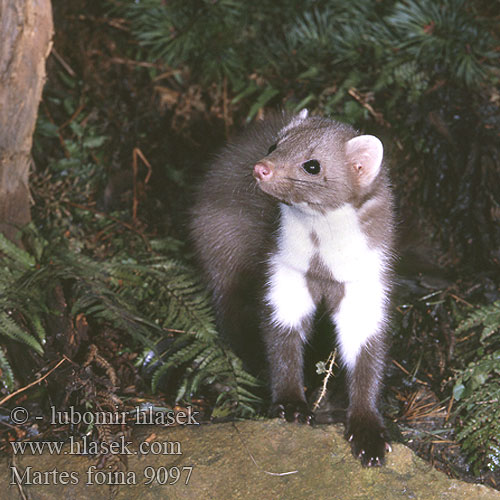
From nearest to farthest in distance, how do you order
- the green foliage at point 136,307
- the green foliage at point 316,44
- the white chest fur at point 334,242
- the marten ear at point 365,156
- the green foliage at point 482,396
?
the marten ear at point 365,156, the white chest fur at point 334,242, the green foliage at point 482,396, the green foliage at point 136,307, the green foliage at point 316,44

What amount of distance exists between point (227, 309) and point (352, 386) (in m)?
1.07

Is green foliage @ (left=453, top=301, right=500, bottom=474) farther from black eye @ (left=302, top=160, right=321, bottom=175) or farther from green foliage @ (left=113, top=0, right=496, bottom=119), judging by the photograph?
green foliage @ (left=113, top=0, right=496, bottom=119)

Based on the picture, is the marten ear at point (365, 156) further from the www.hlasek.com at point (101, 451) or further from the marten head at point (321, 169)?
the www.hlasek.com at point (101, 451)

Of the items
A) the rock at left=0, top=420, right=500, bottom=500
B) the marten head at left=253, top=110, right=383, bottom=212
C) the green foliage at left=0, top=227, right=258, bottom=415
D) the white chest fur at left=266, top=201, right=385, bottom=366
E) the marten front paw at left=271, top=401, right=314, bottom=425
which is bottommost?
the rock at left=0, top=420, right=500, bottom=500

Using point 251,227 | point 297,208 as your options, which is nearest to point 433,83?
point 251,227

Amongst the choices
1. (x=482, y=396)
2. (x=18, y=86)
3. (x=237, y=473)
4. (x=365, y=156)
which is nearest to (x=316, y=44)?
(x=18, y=86)

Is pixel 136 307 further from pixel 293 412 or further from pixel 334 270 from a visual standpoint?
pixel 334 270

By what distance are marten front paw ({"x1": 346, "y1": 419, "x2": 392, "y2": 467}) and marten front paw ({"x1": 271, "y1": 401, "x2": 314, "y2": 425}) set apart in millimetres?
234

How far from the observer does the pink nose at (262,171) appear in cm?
316

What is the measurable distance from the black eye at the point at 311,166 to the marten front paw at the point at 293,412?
4.26ft

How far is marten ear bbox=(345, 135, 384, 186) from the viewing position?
3260 millimetres

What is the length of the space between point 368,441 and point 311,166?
4.63 feet

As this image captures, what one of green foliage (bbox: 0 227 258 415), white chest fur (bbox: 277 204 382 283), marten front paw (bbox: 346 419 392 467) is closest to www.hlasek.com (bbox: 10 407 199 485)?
green foliage (bbox: 0 227 258 415)

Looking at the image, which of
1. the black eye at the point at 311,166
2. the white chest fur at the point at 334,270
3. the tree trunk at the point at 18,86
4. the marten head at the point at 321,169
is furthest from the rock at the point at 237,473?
the tree trunk at the point at 18,86
